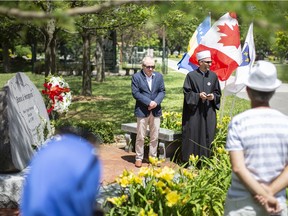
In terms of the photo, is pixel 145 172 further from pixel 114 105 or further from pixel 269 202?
pixel 114 105

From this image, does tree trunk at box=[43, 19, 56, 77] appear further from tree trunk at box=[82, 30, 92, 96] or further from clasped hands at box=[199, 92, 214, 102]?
clasped hands at box=[199, 92, 214, 102]

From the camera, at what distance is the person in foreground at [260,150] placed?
9.79 ft

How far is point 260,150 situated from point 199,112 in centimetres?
419

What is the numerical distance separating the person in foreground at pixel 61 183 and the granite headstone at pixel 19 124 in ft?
13.6

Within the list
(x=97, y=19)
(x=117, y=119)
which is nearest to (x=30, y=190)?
(x=117, y=119)

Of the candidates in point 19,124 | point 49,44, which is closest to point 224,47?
point 19,124

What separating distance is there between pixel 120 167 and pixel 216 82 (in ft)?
6.44

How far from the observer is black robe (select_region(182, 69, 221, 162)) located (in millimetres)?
7059

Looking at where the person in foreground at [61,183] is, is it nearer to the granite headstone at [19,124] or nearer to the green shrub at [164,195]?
the green shrub at [164,195]

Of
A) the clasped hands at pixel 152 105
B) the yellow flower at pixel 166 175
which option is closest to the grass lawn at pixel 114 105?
the clasped hands at pixel 152 105

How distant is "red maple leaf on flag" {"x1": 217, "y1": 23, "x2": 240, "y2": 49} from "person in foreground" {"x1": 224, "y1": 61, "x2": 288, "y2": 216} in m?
4.95

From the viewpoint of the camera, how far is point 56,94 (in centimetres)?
856

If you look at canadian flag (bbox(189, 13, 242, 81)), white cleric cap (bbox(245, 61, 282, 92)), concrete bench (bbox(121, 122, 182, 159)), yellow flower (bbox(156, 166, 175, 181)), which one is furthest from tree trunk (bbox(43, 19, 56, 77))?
white cleric cap (bbox(245, 61, 282, 92))

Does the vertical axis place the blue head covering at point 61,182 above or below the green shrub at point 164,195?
above
